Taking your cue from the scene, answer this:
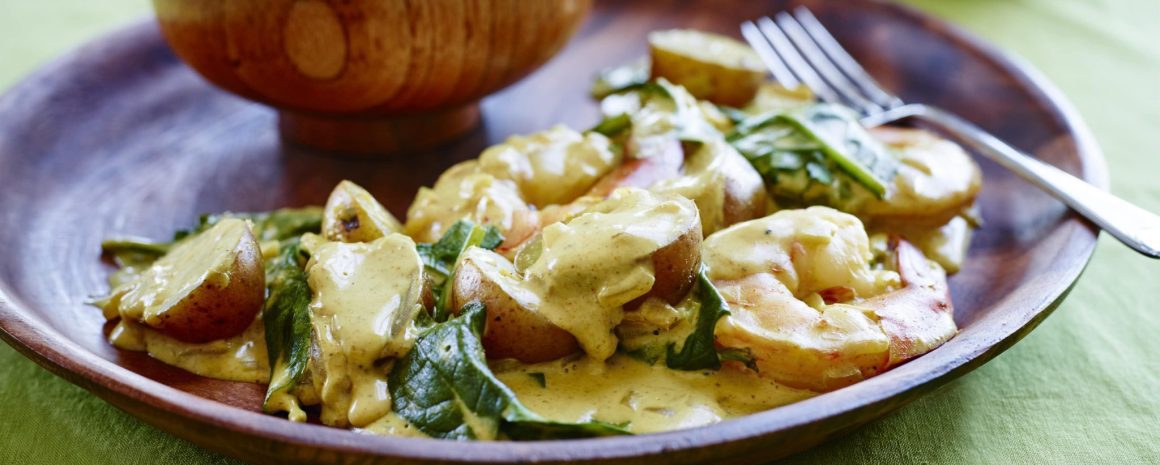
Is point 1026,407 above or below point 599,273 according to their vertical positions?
below

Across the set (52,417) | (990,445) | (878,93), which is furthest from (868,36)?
(52,417)

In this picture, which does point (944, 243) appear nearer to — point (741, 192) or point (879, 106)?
point (741, 192)

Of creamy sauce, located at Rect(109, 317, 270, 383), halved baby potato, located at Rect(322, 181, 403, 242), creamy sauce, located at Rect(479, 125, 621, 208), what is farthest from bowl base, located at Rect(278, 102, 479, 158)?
creamy sauce, located at Rect(109, 317, 270, 383)

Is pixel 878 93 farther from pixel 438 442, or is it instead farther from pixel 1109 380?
pixel 438 442

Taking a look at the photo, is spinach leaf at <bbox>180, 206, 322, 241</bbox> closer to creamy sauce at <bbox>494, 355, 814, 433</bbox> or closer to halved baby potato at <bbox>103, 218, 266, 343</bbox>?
halved baby potato at <bbox>103, 218, 266, 343</bbox>

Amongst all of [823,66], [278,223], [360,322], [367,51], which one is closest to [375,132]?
[367,51]

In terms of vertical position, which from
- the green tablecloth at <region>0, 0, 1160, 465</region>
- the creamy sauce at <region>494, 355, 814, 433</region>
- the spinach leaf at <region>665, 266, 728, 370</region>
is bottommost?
the green tablecloth at <region>0, 0, 1160, 465</region>

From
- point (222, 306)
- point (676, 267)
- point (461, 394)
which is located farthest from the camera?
point (222, 306)
